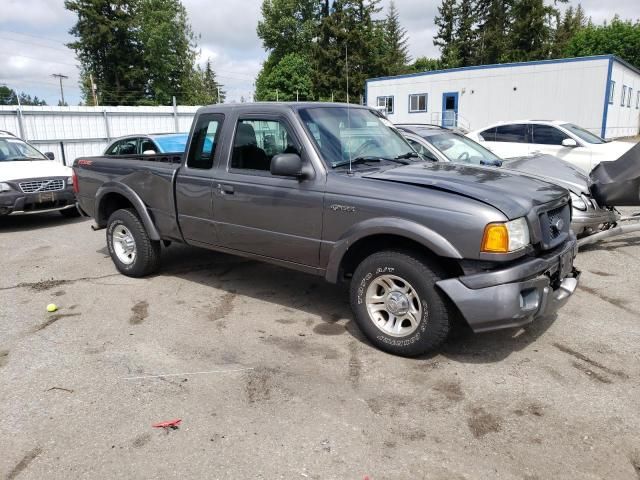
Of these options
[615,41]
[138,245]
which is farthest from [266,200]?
[615,41]

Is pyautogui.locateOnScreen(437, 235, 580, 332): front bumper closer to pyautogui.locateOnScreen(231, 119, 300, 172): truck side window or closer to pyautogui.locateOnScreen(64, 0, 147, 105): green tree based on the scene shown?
pyautogui.locateOnScreen(231, 119, 300, 172): truck side window

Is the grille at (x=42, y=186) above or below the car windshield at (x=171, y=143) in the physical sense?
below

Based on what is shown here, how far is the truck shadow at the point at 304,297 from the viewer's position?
414cm

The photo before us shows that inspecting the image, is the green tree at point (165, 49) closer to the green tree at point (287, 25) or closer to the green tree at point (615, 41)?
the green tree at point (287, 25)

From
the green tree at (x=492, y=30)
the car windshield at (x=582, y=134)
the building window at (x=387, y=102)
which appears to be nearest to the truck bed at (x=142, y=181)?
the car windshield at (x=582, y=134)

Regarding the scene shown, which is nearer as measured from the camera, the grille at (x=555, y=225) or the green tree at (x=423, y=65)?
the grille at (x=555, y=225)

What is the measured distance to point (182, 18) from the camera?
53469 millimetres

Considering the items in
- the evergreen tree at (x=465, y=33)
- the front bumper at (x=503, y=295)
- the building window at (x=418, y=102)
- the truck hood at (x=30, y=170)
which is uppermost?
the evergreen tree at (x=465, y=33)

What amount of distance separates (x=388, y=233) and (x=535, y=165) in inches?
173

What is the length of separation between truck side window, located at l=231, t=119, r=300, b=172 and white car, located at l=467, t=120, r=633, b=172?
7.83 metres

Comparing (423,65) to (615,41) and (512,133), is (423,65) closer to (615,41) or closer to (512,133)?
(615,41)

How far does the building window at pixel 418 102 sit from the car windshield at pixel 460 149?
76.4 feet

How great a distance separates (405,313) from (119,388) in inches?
83.7

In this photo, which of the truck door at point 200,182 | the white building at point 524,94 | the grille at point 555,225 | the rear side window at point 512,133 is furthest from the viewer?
the white building at point 524,94
